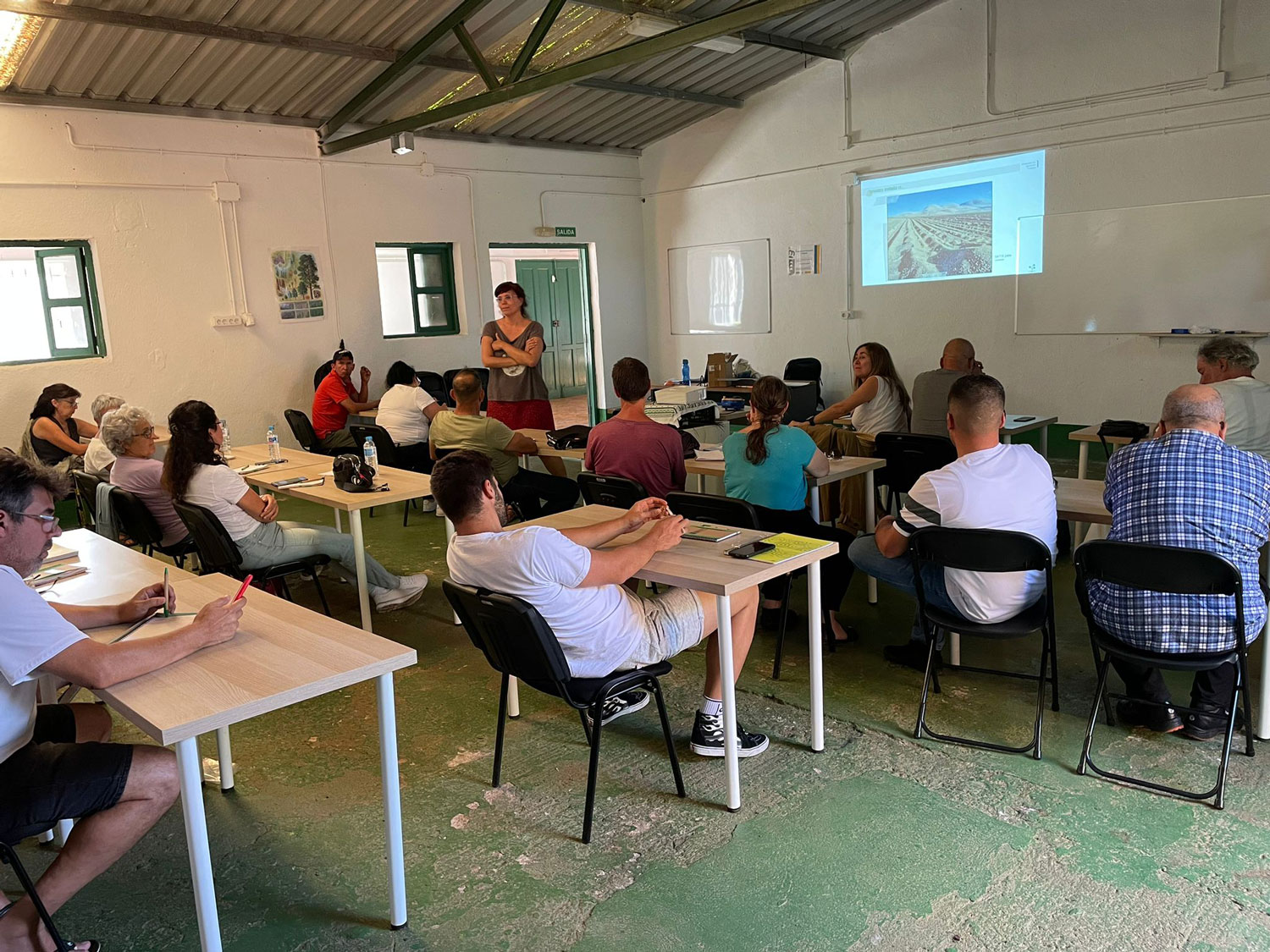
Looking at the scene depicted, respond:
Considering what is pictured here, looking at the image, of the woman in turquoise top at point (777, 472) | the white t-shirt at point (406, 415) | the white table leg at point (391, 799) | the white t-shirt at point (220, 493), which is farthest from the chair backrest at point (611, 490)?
the white t-shirt at point (406, 415)

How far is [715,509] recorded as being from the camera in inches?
145

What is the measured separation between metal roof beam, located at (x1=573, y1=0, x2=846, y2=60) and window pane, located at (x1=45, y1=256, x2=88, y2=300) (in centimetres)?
431


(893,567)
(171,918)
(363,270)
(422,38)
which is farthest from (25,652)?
(363,270)

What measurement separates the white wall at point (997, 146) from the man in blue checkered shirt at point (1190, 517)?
471cm

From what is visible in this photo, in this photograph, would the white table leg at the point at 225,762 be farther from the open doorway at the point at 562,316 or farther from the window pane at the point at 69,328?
the open doorway at the point at 562,316

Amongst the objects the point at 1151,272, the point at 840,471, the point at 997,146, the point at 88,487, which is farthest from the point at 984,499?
the point at 997,146

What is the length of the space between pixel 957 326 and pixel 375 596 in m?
5.72

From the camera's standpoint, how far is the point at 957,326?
8.24m

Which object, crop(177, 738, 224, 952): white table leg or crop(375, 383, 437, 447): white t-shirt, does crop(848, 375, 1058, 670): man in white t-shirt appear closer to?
crop(177, 738, 224, 952): white table leg

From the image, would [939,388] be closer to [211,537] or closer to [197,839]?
[211,537]

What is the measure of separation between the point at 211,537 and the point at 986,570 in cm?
307

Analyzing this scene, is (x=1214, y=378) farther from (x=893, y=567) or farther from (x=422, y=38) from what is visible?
(x=422, y=38)

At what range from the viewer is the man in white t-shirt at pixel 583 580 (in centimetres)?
251

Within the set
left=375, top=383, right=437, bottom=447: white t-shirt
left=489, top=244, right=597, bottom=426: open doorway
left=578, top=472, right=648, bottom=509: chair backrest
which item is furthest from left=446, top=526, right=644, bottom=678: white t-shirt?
left=489, top=244, right=597, bottom=426: open doorway
